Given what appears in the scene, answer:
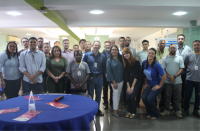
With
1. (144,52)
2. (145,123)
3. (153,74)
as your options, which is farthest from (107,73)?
(144,52)

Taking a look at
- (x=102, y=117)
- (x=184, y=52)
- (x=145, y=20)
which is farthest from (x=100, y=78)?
(x=145, y=20)

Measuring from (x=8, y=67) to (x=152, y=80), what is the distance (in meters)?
3.18

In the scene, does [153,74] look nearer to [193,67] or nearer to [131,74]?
[131,74]

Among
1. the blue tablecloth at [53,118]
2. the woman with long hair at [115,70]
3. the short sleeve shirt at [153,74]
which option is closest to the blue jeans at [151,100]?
the short sleeve shirt at [153,74]

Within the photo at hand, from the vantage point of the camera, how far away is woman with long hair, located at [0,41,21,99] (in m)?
3.19

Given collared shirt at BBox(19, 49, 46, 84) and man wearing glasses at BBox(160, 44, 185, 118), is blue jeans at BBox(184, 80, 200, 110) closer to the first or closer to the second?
man wearing glasses at BBox(160, 44, 185, 118)

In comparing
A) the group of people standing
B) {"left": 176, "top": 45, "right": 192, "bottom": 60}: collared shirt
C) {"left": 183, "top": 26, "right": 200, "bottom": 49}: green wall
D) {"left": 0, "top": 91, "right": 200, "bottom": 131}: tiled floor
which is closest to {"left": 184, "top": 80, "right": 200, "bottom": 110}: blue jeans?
the group of people standing

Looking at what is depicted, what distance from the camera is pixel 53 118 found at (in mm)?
1506

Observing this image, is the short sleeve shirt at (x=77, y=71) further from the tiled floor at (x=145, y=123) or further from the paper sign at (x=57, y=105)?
the paper sign at (x=57, y=105)

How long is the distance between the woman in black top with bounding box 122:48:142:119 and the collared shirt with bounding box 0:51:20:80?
7.96 feet

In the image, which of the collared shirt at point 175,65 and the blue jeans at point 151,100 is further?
the collared shirt at point 175,65

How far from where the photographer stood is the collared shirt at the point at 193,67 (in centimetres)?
339

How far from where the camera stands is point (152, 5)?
11.4 ft

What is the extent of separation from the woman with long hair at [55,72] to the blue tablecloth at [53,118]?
1.25 metres
